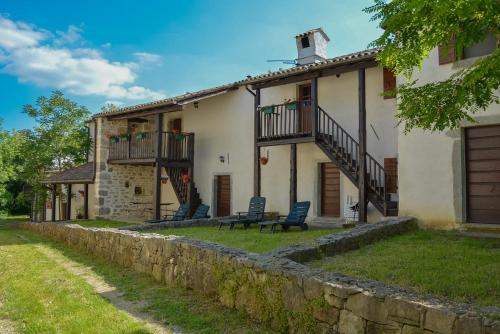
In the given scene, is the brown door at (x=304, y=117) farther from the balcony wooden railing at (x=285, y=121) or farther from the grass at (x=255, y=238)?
the grass at (x=255, y=238)

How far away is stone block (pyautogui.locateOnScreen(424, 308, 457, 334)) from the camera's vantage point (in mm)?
2834

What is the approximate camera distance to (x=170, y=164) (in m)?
15.7

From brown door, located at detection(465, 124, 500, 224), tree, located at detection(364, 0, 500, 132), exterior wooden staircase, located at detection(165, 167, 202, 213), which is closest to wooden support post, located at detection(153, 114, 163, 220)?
exterior wooden staircase, located at detection(165, 167, 202, 213)

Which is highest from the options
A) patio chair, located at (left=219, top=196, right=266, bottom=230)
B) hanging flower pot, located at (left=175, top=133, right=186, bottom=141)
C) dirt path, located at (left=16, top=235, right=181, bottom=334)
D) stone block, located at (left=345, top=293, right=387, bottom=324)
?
hanging flower pot, located at (left=175, top=133, right=186, bottom=141)

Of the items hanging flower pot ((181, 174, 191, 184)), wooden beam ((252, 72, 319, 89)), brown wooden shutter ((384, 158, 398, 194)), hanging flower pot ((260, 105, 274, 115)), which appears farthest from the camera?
hanging flower pot ((181, 174, 191, 184))

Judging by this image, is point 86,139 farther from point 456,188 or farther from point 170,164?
point 456,188

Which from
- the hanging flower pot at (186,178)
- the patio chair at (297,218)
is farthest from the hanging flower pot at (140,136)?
the patio chair at (297,218)

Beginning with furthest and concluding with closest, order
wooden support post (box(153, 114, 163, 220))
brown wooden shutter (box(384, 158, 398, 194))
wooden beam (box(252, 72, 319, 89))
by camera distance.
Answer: wooden support post (box(153, 114, 163, 220))
wooden beam (box(252, 72, 319, 89))
brown wooden shutter (box(384, 158, 398, 194))

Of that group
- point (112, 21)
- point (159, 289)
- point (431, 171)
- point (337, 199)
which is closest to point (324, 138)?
point (337, 199)

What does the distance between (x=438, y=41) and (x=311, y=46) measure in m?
11.6

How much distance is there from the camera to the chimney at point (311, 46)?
1552 cm

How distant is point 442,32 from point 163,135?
1312cm

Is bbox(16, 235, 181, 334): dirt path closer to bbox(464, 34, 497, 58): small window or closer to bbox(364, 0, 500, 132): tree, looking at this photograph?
bbox(364, 0, 500, 132): tree

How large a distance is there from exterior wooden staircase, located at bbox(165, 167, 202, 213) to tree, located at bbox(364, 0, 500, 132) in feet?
39.5
